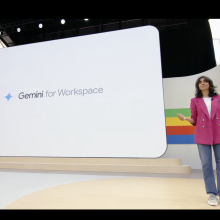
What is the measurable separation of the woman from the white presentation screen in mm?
1666

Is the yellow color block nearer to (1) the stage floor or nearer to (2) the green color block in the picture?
(2) the green color block

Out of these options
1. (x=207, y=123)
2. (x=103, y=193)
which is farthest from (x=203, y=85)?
(x=103, y=193)

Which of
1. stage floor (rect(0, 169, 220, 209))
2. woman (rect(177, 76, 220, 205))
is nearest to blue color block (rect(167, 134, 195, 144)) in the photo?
stage floor (rect(0, 169, 220, 209))

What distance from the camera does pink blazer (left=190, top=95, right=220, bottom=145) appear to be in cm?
179

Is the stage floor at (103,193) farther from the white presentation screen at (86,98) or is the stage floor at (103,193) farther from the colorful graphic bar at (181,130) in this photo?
the colorful graphic bar at (181,130)

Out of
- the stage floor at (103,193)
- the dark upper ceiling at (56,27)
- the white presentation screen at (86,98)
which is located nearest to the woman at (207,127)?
the stage floor at (103,193)

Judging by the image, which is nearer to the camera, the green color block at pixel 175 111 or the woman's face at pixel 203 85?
the woman's face at pixel 203 85

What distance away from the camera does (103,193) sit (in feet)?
7.41

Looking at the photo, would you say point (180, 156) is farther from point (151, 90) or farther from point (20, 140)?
point (20, 140)

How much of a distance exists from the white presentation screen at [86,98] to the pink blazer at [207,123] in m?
1.69

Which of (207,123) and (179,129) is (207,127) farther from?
(179,129)

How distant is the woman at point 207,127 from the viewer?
1.78 metres

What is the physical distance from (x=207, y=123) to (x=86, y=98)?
2.56m
